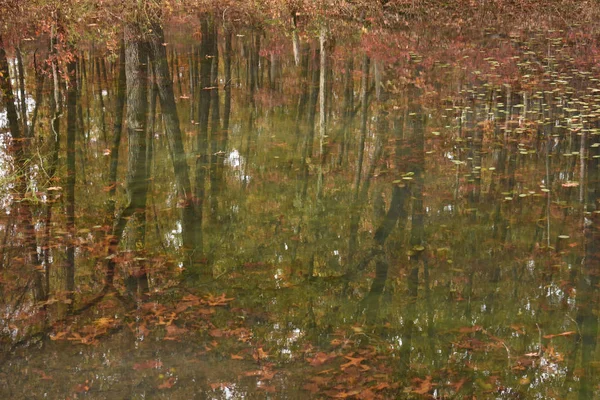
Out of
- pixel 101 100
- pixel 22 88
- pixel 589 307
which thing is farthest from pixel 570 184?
pixel 22 88

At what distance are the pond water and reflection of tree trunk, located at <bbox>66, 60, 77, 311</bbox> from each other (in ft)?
0.11

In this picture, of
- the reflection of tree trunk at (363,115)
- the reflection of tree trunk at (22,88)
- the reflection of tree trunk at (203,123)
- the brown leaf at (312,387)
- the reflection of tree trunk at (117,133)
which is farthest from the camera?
the reflection of tree trunk at (22,88)

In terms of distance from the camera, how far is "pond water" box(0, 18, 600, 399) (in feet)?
17.5

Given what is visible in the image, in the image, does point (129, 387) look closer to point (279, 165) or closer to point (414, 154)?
point (279, 165)

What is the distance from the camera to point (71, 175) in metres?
9.81

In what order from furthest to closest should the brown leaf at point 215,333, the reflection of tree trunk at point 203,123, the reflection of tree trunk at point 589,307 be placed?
the reflection of tree trunk at point 203,123 < the brown leaf at point 215,333 < the reflection of tree trunk at point 589,307

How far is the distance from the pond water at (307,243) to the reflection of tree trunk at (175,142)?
0.05 metres

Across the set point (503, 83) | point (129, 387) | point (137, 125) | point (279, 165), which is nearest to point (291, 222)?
point (279, 165)

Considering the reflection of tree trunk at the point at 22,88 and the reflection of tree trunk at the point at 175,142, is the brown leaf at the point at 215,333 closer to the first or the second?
the reflection of tree trunk at the point at 175,142

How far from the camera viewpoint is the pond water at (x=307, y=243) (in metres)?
5.35

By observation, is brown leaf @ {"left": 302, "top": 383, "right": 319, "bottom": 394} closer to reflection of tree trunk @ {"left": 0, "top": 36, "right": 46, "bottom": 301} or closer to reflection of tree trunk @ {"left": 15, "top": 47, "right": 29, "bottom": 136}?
reflection of tree trunk @ {"left": 0, "top": 36, "right": 46, "bottom": 301}

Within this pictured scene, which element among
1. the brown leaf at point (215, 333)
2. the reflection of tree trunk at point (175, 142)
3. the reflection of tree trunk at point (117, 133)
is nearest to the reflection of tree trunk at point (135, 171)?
the reflection of tree trunk at point (117, 133)

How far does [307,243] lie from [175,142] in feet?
15.3

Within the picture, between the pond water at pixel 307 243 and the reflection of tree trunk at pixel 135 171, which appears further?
the reflection of tree trunk at pixel 135 171
